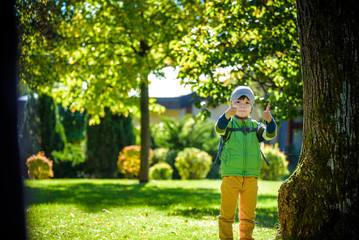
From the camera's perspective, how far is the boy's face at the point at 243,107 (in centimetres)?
446

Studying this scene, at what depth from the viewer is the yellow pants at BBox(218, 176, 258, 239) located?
166 inches

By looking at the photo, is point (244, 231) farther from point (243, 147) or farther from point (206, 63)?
point (206, 63)

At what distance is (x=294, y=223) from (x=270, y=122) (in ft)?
3.36

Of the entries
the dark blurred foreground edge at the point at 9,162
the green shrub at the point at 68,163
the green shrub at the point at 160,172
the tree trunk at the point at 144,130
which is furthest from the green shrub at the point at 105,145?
the dark blurred foreground edge at the point at 9,162

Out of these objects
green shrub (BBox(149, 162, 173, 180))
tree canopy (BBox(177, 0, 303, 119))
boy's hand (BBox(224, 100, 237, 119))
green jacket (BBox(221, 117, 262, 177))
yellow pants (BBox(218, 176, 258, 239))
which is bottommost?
green shrub (BBox(149, 162, 173, 180))

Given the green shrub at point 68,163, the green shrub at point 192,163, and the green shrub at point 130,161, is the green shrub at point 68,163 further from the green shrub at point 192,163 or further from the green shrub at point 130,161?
the green shrub at point 192,163

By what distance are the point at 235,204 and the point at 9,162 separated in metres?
2.52

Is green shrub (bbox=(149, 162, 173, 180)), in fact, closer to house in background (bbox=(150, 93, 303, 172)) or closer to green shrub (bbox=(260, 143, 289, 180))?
green shrub (bbox=(260, 143, 289, 180))

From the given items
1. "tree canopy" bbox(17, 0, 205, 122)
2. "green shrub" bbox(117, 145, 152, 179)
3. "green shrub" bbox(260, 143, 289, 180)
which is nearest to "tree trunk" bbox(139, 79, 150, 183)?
"tree canopy" bbox(17, 0, 205, 122)

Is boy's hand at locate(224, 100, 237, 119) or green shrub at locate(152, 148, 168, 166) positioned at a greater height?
boy's hand at locate(224, 100, 237, 119)

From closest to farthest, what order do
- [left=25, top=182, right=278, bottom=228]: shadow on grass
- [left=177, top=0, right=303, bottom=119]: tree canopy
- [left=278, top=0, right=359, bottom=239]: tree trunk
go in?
[left=278, top=0, right=359, bottom=239]: tree trunk → [left=25, top=182, right=278, bottom=228]: shadow on grass → [left=177, top=0, right=303, bottom=119]: tree canopy

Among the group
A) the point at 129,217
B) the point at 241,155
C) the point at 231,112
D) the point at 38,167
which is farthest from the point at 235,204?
the point at 38,167

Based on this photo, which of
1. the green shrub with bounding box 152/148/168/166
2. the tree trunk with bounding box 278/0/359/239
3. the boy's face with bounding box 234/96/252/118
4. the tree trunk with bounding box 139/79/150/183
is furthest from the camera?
the green shrub with bounding box 152/148/168/166

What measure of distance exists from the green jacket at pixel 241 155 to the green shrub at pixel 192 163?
41.3ft
